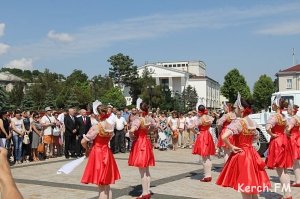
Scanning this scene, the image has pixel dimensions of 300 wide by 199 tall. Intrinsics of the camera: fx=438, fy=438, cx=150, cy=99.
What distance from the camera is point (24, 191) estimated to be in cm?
972

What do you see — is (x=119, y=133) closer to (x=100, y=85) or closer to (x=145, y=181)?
(x=145, y=181)

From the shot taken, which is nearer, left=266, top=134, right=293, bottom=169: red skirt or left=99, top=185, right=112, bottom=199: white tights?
left=99, top=185, right=112, bottom=199: white tights

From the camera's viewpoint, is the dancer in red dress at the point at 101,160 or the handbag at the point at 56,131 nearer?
the dancer in red dress at the point at 101,160

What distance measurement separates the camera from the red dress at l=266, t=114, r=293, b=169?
8.99 m

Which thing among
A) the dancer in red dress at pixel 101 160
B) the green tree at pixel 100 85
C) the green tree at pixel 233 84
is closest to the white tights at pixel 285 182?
the dancer in red dress at pixel 101 160

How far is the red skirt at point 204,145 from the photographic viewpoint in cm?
1124

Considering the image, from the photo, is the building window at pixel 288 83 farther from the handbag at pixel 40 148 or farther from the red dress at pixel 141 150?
the red dress at pixel 141 150

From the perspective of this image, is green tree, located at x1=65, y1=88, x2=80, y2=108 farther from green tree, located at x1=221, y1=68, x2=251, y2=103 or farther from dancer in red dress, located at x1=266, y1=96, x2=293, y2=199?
dancer in red dress, located at x1=266, y1=96, x2=293, y2=199

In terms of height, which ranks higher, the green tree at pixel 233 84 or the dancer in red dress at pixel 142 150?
the green tree at pixel 233 84

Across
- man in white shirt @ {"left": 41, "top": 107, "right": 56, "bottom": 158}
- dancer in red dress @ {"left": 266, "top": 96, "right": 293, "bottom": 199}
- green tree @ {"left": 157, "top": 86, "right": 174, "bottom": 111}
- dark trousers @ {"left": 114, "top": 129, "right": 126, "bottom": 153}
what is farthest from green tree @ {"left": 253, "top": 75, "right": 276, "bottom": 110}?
dancer in red dress @ {"left": 266, "top": 96, "right": 293, "bottom": 199}

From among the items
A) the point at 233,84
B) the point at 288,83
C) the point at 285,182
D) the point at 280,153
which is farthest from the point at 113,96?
the point at 285,182

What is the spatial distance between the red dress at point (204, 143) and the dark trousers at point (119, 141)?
8283mm

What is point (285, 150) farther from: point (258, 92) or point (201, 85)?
point (201, 85)

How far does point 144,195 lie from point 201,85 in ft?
399
